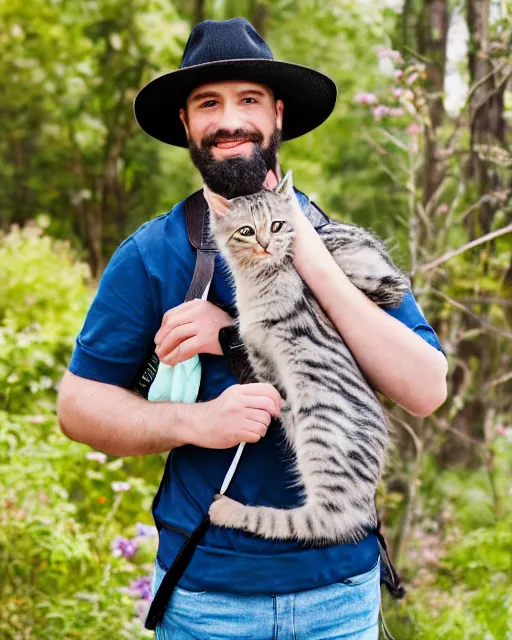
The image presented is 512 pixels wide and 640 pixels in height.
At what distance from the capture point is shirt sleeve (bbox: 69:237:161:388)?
2.17 m

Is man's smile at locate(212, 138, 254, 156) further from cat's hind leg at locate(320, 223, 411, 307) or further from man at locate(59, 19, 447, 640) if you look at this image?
cat's hind leg at locate(320, 223, 411, 307)

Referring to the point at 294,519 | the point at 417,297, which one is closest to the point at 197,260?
the point at 294,519

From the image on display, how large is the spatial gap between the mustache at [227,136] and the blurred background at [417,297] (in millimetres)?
1330

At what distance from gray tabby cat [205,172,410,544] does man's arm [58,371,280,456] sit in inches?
5.1

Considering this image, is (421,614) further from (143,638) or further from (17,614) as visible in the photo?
(17,614)

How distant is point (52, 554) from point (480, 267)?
330 centimetres

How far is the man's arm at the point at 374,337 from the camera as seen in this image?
2.01 meters

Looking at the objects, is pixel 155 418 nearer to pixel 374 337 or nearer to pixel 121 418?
pixel 121 418

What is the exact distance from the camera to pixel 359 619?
2.14 meters

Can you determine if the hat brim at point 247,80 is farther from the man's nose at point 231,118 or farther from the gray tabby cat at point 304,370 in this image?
the gray tabby cat at point 304,370

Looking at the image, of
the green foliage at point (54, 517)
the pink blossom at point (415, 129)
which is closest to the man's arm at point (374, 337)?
the green foliage at point (54, 517)

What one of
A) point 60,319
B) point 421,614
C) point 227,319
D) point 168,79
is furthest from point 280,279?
point 60,319

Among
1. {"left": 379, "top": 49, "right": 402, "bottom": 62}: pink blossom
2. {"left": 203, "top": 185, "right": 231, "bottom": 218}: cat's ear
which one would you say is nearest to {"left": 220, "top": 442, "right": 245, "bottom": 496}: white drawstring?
{"left": 203, "top": 185, "right": 231, "bottom": 218}: cat's ear

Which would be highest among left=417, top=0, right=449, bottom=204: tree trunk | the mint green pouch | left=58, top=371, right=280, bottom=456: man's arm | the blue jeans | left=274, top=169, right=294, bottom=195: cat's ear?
left=417, top=0, right=449, bottom=204: tree trunk
